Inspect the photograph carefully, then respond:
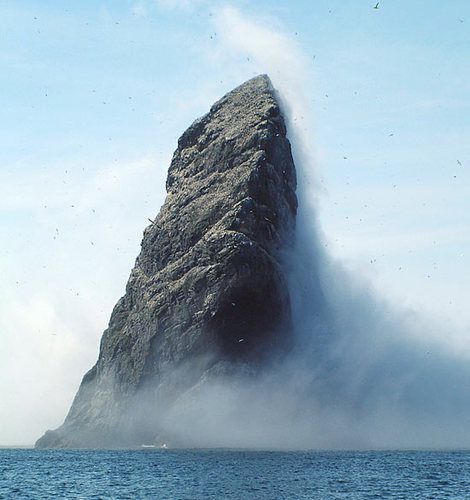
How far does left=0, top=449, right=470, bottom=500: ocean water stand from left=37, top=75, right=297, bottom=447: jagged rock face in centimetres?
2365

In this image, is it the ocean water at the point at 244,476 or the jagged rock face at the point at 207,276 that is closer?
the ocean water at the point at 244,476

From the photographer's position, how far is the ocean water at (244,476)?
5372cm

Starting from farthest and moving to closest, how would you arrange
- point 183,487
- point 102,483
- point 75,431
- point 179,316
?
1. point 75,431
2. point 179,316
3. point 102,483
4. point 183,487

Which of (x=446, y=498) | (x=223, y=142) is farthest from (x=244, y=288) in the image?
(x=446, y=498)

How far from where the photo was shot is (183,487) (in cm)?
5656

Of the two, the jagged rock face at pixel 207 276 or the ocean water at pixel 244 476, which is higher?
the jagged rock face at pixel 207 276

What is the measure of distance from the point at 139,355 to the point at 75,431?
707 inches

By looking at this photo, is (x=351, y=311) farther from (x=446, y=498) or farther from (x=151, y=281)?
(x=446, y=498)

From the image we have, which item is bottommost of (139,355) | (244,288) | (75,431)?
(75,431)

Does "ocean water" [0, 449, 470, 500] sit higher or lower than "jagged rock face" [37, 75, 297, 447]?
lower

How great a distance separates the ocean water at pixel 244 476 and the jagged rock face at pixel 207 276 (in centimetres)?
2365

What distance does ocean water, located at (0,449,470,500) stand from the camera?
176ft

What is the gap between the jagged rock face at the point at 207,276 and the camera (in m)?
109

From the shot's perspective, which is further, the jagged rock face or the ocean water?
the jagged rock face
